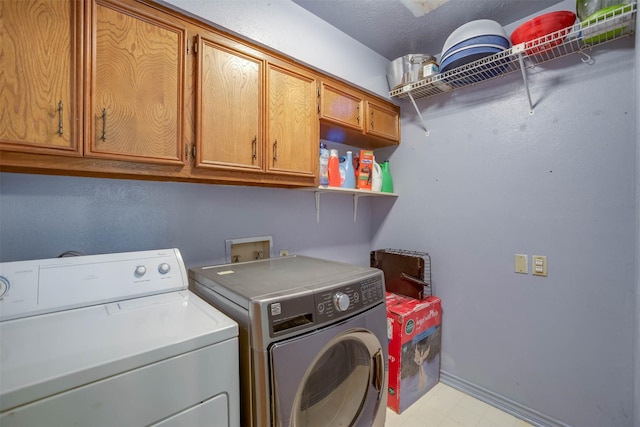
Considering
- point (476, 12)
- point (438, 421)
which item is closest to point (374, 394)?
point (438, 421)

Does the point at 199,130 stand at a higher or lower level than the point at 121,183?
higher

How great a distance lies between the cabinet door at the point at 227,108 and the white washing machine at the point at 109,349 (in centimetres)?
60

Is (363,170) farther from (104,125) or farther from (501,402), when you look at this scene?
(501,402)

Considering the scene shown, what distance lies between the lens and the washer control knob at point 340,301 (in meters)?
1.12

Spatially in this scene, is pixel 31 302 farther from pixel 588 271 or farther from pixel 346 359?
pixel 588 271

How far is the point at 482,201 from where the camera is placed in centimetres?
195

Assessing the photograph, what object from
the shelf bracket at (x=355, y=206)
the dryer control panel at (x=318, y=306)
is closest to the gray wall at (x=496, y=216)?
the shelf bracket at (x=355, y=206)

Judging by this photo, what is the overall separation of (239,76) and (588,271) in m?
2.19

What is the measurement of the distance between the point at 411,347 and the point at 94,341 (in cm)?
176

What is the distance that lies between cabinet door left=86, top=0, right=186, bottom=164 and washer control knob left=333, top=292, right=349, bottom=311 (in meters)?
0.92

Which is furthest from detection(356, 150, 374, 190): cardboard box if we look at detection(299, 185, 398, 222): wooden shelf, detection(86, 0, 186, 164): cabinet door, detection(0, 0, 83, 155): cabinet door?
detection(0, 0, 83, 155): cabinet door

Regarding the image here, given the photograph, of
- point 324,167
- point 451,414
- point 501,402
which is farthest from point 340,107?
point 501,402

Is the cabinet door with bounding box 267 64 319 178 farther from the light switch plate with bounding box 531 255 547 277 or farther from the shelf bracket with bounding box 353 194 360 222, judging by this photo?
the light switch plate with bounding box 531 255 547 277

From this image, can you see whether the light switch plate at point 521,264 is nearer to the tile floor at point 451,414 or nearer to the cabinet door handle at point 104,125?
the tile floor at point 451,414
